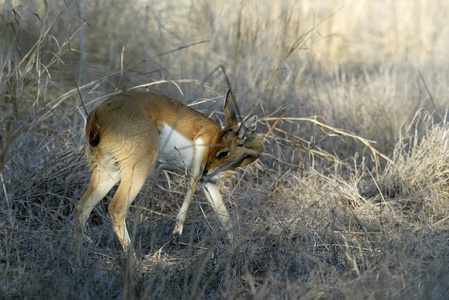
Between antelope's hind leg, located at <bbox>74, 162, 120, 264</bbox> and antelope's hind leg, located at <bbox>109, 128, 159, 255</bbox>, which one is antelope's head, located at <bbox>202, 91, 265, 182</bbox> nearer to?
antelope's hind leg, located at <bbox>109, 128, 159, 255</bbox>

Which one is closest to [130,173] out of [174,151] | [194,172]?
[174,151]

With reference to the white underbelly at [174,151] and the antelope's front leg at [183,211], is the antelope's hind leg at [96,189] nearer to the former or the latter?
the white underbelly at [174,151]

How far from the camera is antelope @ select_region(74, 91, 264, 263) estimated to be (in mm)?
3891

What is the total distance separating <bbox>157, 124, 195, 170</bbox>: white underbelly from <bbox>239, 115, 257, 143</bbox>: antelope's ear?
1.26 feet

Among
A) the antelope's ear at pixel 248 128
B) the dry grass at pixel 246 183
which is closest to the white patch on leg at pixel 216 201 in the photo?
the dry grass at pixel 246 183

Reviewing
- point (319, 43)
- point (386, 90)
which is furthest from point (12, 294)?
point (319, 43)

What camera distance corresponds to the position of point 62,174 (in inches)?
187

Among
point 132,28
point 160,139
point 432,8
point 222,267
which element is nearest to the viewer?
point 222,267

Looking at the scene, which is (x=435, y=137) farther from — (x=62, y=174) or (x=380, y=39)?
(x=380, y=39)

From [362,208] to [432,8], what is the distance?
8.19 meters

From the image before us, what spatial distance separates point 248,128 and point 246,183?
1090 mm

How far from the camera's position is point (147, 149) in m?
3.91

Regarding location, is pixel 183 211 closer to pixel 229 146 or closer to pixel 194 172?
pixel 194 172

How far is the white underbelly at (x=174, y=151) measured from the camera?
4145 mm
